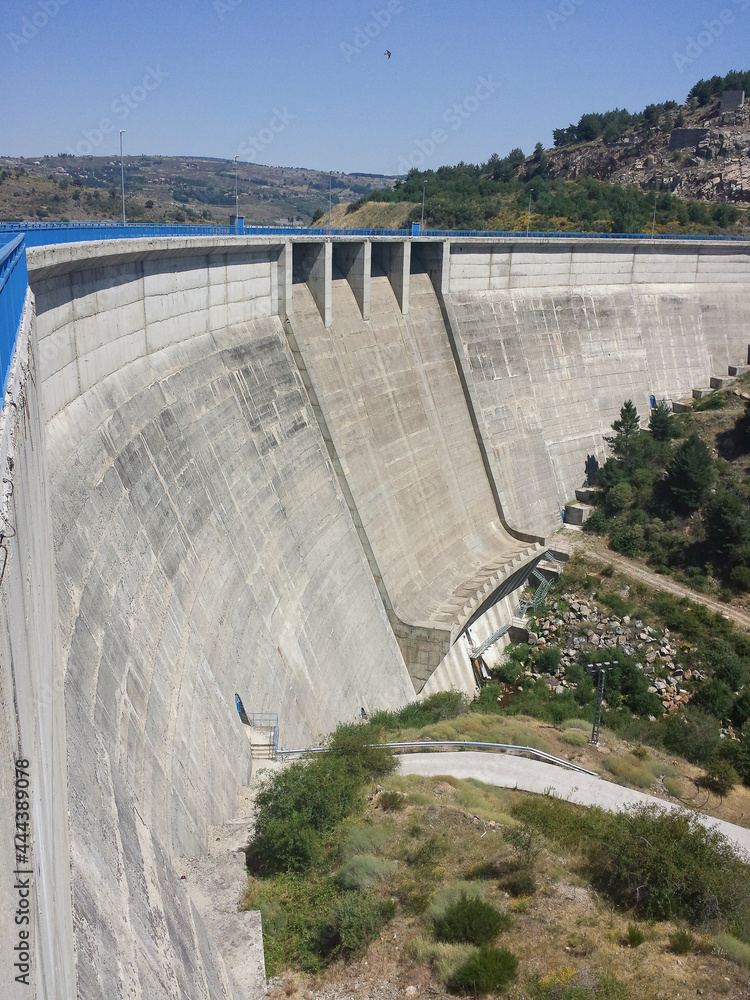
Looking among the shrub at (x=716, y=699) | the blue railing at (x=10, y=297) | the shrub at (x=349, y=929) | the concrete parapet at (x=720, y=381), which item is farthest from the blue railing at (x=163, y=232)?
the shrub at (x=716, y=699)

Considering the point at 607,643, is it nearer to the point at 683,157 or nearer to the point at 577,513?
the point at 577,513

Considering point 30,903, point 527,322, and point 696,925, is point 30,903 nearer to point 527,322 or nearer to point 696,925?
point 696,925

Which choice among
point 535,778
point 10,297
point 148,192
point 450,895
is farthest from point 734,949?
point 148,192

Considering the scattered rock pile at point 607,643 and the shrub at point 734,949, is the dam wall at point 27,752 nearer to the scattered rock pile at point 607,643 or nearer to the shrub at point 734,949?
the shrub at point 734,949

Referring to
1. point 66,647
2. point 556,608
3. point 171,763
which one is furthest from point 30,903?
point 556,608

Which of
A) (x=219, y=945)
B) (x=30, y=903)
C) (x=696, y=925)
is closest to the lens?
(x=30, y=903)

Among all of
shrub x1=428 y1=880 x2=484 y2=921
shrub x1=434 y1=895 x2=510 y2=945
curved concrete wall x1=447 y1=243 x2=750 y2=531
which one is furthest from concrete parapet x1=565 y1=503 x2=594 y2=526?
shrub x1=434 y1=895 x2=510 y2=945
